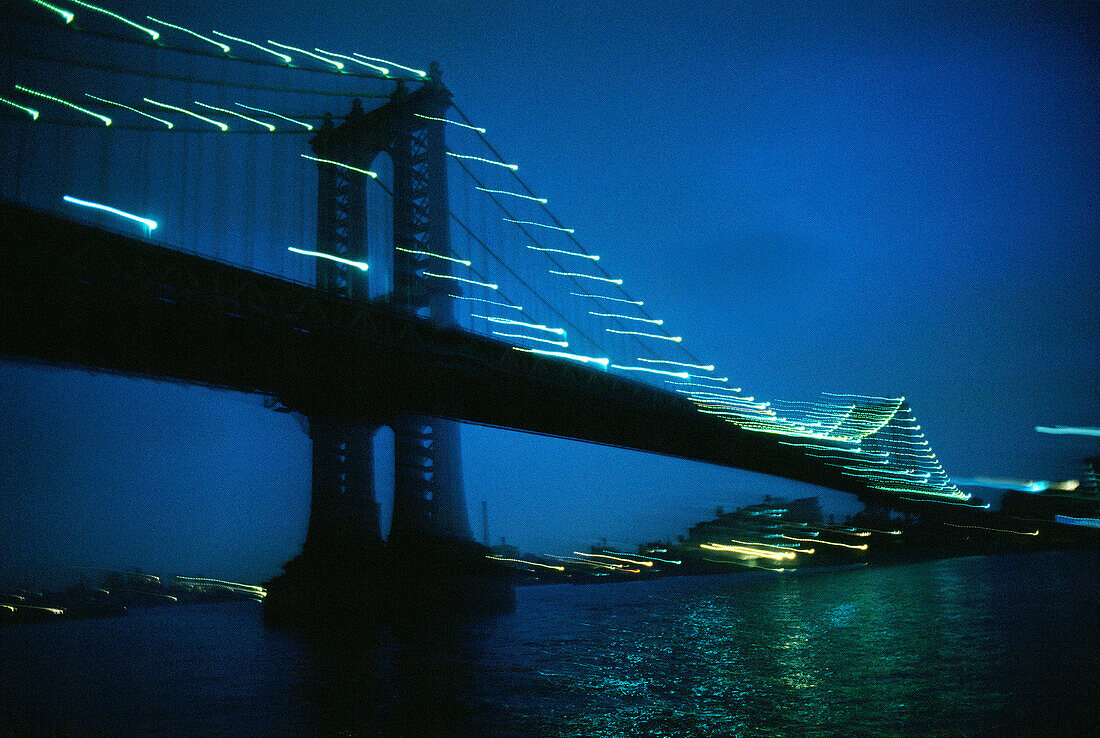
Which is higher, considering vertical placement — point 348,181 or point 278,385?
point 348,181

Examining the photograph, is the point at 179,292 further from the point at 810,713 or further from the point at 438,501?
the point at 810,713

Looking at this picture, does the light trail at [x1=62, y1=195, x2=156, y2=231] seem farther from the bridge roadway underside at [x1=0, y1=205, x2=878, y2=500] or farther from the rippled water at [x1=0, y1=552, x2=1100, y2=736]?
the rippled water at [x1=0, y1=552, x2=1100, y2=736]

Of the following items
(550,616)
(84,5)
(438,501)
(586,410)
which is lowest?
(550,616)

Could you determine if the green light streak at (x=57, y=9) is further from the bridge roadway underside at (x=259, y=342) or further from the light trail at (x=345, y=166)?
the light trail at (x=345, y=166)

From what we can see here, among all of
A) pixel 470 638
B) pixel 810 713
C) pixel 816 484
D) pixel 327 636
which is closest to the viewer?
pixel 810 713

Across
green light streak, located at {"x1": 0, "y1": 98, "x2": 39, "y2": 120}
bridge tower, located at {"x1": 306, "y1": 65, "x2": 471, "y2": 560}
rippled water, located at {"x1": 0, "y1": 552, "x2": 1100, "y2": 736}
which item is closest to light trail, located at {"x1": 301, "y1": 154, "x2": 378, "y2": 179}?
bridge tower, located at {"x1": 306, "y1": 65, "x2": 471, "y2": 560}

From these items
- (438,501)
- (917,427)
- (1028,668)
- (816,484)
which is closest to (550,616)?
(438,501)
